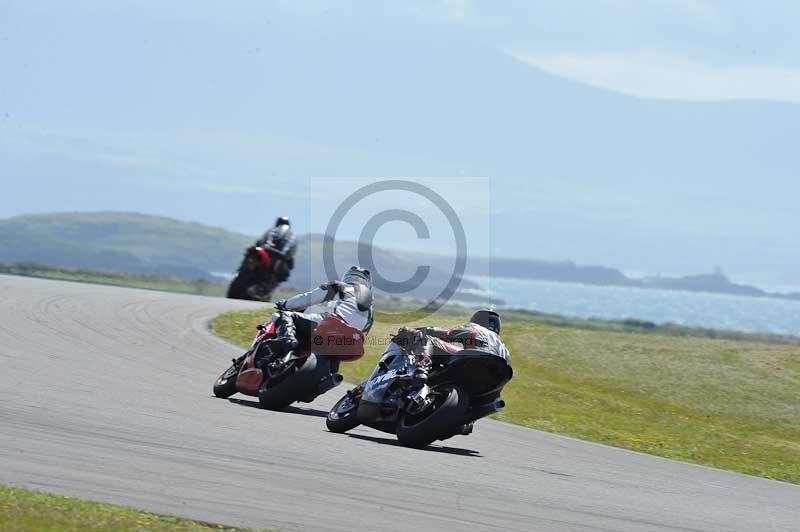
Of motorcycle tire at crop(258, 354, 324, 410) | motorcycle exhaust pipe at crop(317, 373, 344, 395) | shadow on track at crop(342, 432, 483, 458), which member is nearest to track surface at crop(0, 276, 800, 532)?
shadow on track at crop(342, 432, 483, 458)

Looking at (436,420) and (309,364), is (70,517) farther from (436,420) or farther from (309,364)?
(309,364)

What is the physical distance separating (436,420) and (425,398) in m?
0.26

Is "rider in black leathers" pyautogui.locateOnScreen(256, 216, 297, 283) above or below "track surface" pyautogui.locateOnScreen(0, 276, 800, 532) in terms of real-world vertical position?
above

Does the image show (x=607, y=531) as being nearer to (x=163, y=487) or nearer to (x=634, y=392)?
(x=163, y=487)

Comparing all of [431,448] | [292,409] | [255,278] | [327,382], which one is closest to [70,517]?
[431,448]

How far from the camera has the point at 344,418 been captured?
1323 cm

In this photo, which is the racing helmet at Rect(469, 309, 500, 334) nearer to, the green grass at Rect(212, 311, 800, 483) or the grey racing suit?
the grey racing suit

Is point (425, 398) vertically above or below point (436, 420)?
above

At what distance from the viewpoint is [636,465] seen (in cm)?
1382

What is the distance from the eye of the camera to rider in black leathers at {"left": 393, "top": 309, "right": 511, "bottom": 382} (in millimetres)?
12586

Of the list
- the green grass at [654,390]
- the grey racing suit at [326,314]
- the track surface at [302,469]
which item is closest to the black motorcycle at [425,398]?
the track surface at [302,469]

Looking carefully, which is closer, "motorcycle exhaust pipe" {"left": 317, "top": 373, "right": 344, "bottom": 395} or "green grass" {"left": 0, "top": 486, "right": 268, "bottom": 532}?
"green grass" {"left": 0, "top": 486, "right": 268, "bottom": 532}

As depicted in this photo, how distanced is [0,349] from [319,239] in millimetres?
9414

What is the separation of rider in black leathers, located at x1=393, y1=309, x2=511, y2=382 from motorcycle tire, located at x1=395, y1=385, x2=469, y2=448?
32cm
